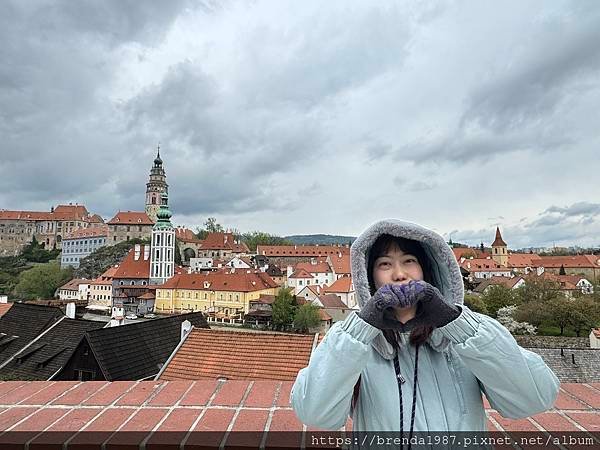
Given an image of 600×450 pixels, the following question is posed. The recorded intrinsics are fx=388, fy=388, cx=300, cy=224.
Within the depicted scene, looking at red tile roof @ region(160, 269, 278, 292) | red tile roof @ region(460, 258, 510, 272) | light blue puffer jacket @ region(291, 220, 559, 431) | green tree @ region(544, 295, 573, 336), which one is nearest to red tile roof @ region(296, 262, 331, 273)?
red tile roof @ region(160, 269, 278, 292)

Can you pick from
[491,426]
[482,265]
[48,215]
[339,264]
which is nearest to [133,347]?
[491,426]

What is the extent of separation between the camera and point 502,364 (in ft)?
3.41

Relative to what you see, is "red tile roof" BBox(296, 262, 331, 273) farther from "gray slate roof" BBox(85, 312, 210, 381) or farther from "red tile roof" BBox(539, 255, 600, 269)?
"gray slate roof" BBox(85, 312, 210, 381)

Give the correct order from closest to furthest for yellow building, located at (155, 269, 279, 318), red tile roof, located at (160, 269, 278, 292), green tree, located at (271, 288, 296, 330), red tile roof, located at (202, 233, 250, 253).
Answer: green tree, located at (271, 288, 296, 330), yellow building, located at (155, 269, 279, 318), red tile roof, located at (160, 269, 278, 292), red tile roof, located at (202, 233, 250, 253)

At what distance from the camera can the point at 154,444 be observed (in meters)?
1.28

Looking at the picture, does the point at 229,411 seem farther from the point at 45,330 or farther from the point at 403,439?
the point at 45,330

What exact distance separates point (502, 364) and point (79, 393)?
5.61ft

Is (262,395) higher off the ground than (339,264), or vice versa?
(339,264)

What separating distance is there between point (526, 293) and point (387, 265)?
37.1 meters

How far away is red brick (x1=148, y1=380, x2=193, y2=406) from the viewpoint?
1596 millimetres

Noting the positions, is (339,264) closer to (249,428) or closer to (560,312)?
(560,312)

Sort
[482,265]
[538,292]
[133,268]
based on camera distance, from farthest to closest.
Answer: [482,265] < [133,268] < [538,292]

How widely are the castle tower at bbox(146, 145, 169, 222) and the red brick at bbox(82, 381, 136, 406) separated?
85745 millimetres


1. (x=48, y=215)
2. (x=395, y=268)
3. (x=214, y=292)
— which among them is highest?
(x=48, y=215)
